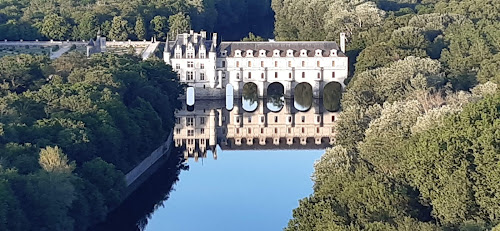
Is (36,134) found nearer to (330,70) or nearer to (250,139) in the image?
(250,139)

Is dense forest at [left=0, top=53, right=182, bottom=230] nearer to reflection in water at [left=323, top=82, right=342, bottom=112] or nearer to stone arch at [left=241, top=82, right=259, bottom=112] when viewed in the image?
stone arch at [left=241, top=82, right=259, bottom=112]

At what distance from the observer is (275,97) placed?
55.0 meters

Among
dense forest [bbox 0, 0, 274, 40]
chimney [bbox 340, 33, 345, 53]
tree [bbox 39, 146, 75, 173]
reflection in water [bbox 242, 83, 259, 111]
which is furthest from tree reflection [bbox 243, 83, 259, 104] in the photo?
tree [bbox 39, 146, 75, 173]

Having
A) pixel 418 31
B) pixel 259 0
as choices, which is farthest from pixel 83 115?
pixel 259 0

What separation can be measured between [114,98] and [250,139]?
33.0ft

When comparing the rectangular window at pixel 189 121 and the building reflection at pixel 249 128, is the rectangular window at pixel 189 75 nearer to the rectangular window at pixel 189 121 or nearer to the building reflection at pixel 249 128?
the building reflection at pixel 249 128

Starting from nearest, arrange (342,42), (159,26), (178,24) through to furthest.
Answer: (342,42) → (178,24) → (159,26)

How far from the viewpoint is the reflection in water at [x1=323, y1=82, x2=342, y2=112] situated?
51.6 metres

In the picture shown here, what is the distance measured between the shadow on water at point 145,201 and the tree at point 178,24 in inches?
1057

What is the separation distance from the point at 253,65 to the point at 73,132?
2308cm

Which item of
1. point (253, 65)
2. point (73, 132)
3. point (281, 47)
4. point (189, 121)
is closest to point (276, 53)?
point (281, 47)

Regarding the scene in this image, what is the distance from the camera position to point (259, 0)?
92375 millimetres

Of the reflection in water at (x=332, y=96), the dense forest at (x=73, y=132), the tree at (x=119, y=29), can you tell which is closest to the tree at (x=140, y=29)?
the tree at (x=119, y=29)

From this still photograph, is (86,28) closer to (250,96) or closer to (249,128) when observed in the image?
(250,96)
